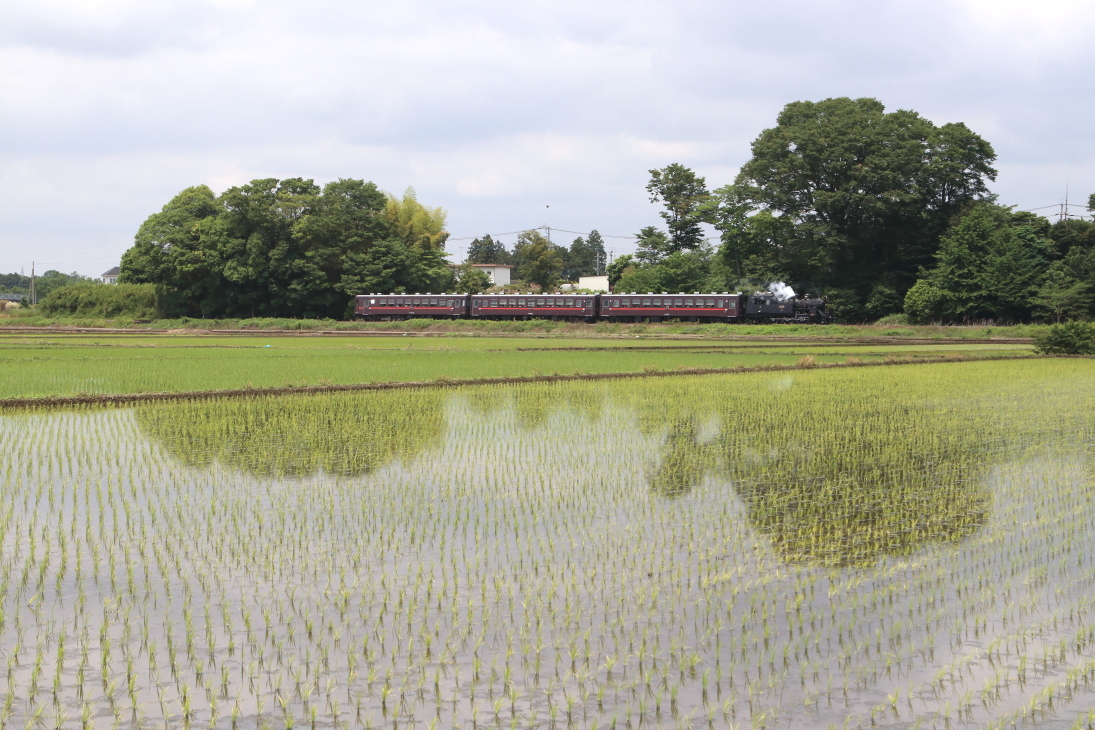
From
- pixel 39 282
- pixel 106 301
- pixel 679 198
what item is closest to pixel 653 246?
pixel 679 198

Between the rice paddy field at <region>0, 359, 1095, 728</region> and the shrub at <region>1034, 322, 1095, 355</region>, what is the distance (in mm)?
23789

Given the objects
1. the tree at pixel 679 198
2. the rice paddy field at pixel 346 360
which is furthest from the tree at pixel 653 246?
the rice paddy field at pixel 346 360

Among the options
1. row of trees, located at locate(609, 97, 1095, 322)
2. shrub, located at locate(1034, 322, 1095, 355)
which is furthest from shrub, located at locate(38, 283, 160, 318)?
shrub, located at locate(1034, 322, 1095, 355)

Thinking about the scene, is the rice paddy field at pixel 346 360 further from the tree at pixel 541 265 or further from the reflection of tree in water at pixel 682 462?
the tree at pixel 541 265

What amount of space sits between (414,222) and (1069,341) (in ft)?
178

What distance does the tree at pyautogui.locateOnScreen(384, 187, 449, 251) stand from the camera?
7706 cm

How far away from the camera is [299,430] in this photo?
1377cm

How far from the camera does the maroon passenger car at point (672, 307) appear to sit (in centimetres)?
5362

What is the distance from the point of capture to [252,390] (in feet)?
63.1

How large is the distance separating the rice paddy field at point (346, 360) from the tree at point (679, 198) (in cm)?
3218

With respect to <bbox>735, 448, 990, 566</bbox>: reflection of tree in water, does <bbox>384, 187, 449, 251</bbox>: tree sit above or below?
above

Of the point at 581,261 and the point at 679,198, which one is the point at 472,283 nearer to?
the point at 679,198

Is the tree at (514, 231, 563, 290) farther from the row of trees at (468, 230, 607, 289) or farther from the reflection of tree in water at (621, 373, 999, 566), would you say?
the reflection of tree in water at (621, 373, 999, 566)

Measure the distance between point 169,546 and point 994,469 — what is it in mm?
8430
